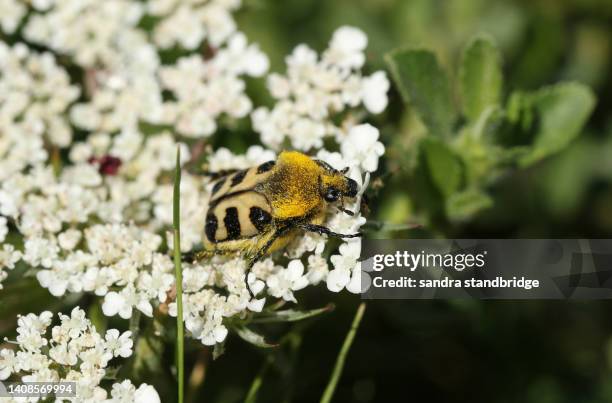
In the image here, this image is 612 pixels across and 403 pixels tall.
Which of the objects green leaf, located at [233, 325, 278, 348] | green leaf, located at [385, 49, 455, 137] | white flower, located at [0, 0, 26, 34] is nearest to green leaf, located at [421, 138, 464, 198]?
green leaf, located at [385, 49, 455, 137]

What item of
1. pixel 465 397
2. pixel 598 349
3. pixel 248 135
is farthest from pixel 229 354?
pixel 598 349

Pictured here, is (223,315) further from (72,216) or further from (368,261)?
(72,216)

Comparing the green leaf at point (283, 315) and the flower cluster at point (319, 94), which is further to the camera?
the flower cluster at point (319, 94)

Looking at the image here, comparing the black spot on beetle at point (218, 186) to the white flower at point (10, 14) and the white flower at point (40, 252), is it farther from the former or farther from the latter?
the white flower at point (10, 14)

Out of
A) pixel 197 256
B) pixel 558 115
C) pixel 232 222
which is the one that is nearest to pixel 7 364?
pixel 197 256

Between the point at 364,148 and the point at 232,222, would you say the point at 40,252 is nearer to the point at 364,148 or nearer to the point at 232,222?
the point at 232,222

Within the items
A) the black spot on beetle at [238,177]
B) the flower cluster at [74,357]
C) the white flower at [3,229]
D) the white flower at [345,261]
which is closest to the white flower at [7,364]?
the flower cluster at [74,357]

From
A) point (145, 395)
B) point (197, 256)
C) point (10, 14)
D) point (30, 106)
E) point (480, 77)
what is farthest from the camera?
point (10, 14)
